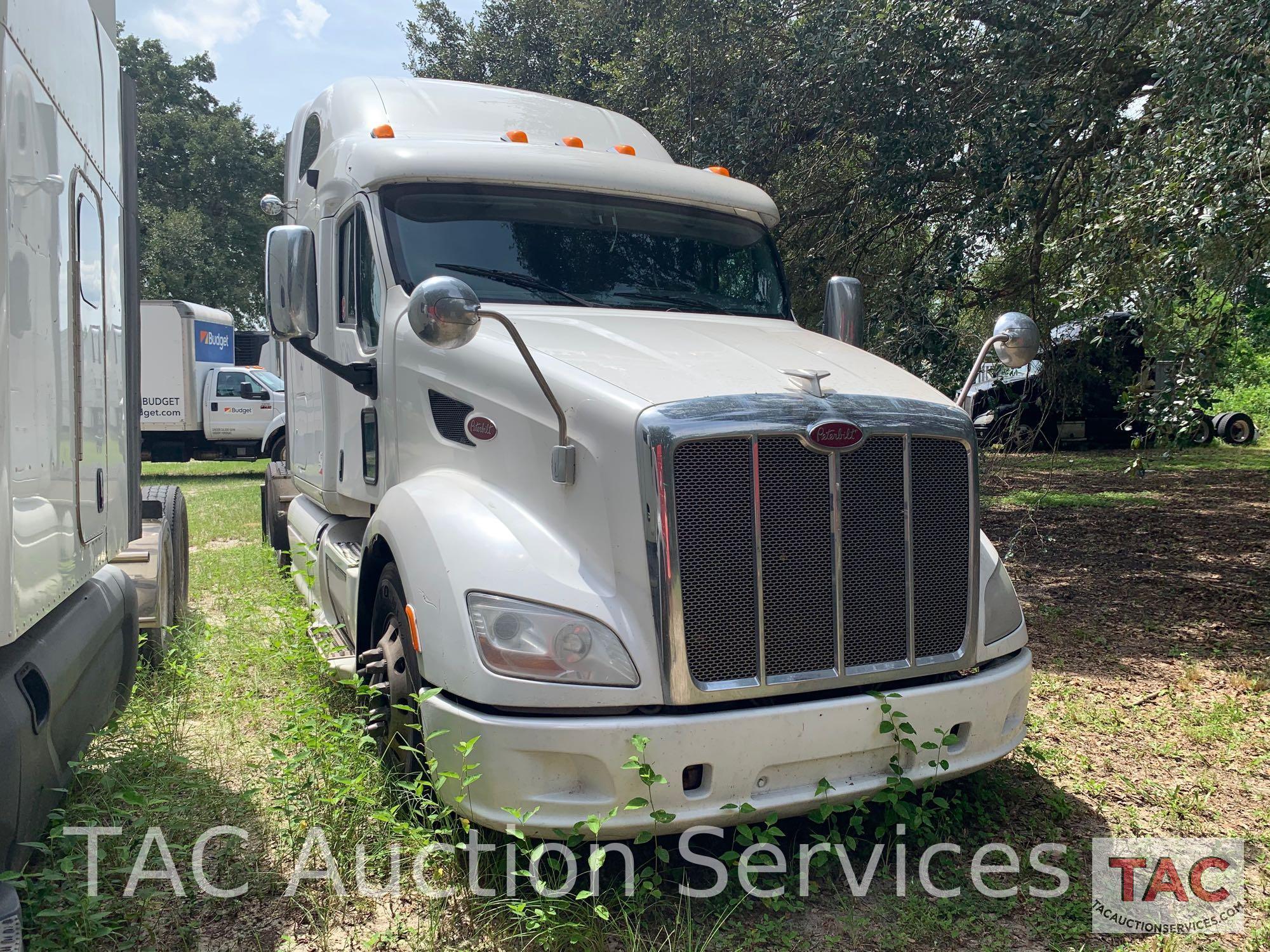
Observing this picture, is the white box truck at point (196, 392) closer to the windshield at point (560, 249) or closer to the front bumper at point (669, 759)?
the windshield at point (560, 249)

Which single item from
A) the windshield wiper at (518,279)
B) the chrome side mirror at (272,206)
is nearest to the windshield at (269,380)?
the chrome side mirror at (272,206)

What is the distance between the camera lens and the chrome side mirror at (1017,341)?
164 inches

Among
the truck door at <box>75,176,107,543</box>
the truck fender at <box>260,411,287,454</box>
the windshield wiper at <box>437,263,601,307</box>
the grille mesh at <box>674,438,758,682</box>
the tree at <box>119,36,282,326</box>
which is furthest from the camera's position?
the tree at <box>119,36,282,326</box>

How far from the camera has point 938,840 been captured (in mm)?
3789

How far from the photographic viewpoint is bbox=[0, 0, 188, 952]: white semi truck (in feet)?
9.21

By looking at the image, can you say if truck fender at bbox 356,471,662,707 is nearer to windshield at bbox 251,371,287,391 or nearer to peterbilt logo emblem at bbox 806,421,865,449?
peterbilt logo emblem at bbox 806,421,865,449

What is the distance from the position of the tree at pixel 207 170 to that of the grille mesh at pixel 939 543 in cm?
3397

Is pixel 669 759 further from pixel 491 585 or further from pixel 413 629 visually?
pixel 413 629

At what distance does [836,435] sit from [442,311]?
139 centimetres

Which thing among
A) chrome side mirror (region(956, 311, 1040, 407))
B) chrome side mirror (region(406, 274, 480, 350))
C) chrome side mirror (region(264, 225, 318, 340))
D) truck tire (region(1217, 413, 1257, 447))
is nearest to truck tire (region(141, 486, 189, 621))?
chrome side mirror (region(264, 225, 318, 340))

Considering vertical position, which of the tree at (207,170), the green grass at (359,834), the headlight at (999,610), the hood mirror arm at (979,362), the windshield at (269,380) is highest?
the tree at (207,170)

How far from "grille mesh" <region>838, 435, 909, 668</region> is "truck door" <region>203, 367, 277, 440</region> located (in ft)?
59.0

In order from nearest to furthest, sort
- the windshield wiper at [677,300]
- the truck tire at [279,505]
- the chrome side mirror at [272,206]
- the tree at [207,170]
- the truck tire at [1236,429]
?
1. the windshield wiper at [677,300]
2. the chrome side mirror at [272,206]
3. the truck tire at [279,505]
4. the truck tire at [1236,429]
5. the tree at [207,170]

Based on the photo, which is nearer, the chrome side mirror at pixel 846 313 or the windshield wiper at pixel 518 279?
the windshield wiper at pixel 518 279
